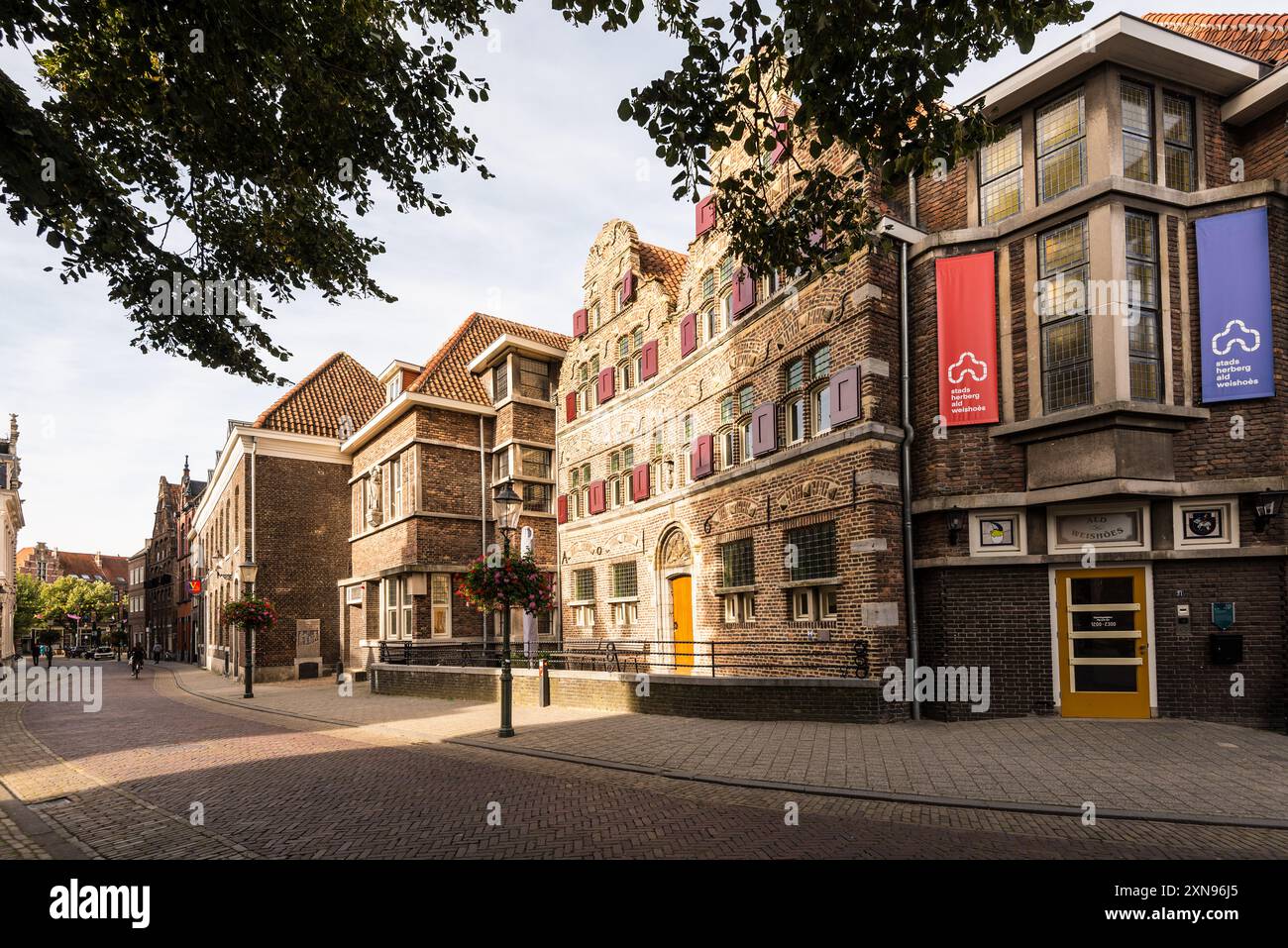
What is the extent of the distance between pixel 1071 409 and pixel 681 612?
10.8 meters

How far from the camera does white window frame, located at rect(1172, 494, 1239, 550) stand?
430 inches

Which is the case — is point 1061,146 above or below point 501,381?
above

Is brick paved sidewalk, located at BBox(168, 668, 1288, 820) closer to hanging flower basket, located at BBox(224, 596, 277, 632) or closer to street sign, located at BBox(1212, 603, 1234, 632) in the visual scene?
street sign, located at BBox(1212, 603, 1234, 632)

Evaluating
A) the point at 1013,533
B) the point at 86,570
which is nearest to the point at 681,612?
the point at 1013,533

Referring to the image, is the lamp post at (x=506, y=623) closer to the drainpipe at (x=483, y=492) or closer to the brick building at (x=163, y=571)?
the drainpipe at (x=483, y=492)

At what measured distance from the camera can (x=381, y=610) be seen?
26.4 meters

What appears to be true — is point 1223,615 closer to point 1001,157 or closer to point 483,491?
point 1001,157

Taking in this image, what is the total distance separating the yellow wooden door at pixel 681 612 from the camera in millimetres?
18922

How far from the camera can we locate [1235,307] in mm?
11320

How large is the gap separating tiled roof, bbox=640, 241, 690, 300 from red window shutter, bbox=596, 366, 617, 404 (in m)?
3.11

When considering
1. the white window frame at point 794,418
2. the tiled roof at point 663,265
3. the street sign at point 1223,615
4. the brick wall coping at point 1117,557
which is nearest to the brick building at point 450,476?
the tiled roof at point 663,265

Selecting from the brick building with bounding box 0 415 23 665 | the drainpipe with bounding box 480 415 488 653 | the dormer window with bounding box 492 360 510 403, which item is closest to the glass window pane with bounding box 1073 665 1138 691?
the drainpipe with bounding box 480 415 488 653

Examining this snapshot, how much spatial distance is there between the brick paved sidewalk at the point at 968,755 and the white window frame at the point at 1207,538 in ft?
8.63
